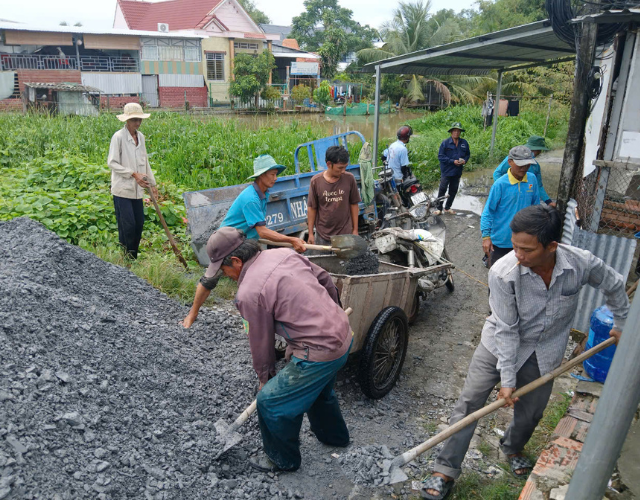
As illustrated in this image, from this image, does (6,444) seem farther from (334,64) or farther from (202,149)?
(334,64)

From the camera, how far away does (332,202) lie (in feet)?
18.6

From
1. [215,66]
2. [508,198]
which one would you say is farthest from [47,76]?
[508,198]

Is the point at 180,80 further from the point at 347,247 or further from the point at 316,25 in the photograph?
the point at 316,25

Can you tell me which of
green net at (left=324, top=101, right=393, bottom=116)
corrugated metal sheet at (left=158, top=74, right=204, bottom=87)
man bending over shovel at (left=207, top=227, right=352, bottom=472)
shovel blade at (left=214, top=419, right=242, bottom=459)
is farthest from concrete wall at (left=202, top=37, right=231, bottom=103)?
man bending over shovel at (left=207, top=227, right=352, bottom=472)

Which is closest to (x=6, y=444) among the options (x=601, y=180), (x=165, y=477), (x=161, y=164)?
(x=165, y=477)

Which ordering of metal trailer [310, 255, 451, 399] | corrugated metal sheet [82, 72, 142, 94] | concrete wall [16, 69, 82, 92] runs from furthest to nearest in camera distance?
corrugated metal sheet [82, 72, 142, 94] → concrete wall [16, 69, 82, 92] → metal trailer [310, 255, 451, 399]

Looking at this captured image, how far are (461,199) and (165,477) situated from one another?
10515 millimetres

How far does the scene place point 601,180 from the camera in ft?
18.0

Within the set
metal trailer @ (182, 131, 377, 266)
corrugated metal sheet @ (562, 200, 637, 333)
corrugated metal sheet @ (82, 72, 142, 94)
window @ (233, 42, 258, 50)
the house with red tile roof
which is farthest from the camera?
window @ (233, 42, 258, 50)

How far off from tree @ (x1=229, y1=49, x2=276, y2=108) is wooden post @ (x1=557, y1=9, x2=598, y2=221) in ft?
85.5

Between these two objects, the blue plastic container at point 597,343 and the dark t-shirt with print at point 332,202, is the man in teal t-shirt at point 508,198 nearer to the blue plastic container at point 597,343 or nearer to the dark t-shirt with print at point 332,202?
the blue plastic container at point 597,343

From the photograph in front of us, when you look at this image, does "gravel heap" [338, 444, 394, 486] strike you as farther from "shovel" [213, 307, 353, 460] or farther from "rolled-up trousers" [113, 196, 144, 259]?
"rolled-up trousers" [113, 196, 144, 259]

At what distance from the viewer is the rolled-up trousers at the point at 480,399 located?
3291 mm

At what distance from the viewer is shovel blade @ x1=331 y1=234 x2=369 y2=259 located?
16.7ft
